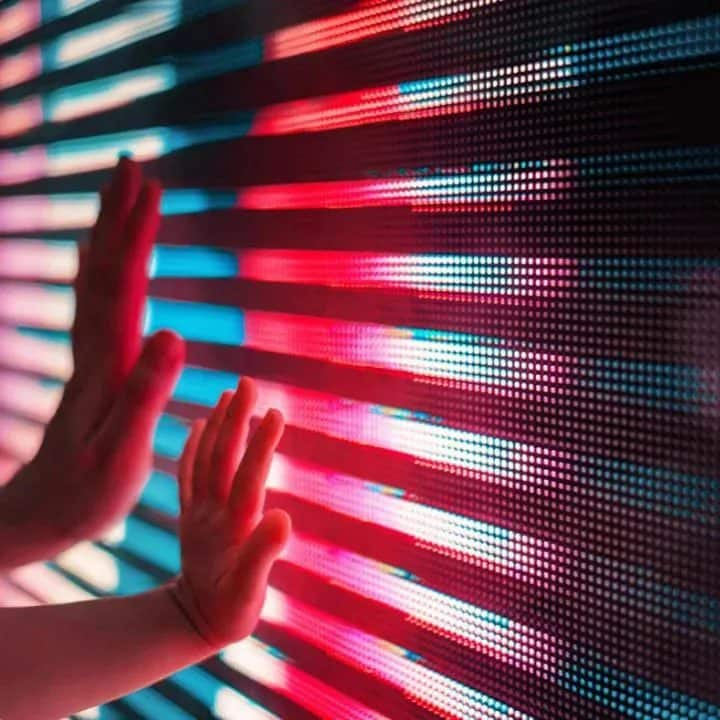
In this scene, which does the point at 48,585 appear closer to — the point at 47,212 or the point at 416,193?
the point at 47,212

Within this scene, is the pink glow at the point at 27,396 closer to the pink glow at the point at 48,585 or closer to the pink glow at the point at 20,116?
the pink glow at the point at 48,585

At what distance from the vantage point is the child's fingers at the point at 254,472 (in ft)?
3.34

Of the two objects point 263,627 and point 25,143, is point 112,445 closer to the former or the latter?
point 263,627

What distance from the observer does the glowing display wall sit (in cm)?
71

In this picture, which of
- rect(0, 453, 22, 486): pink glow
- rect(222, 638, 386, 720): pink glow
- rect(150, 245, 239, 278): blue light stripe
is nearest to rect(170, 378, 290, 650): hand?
rect(222, 638, 386, 720): pink glow

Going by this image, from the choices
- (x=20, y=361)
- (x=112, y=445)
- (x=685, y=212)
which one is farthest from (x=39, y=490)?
(x=685, y=212)

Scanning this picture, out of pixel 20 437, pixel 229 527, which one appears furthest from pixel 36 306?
pixel 229 527

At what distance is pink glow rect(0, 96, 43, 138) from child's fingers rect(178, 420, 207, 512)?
2.75 feet

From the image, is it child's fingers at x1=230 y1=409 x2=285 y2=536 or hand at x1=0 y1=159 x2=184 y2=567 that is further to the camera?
hand at x1=0 y1=159 x2=184 y2=567

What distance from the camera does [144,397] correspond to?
1.22m

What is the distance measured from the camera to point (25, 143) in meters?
1.73

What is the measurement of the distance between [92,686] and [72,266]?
781 millimetres

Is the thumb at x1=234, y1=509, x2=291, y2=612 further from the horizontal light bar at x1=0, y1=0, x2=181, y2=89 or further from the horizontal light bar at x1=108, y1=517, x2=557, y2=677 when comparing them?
the horizontal light bar at x1=0, y1=0, x2=181, y2=89

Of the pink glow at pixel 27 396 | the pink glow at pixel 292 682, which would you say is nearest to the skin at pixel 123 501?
A: the pink glow at pixel 292 682
